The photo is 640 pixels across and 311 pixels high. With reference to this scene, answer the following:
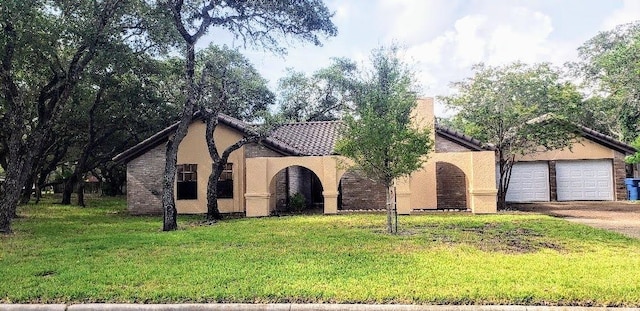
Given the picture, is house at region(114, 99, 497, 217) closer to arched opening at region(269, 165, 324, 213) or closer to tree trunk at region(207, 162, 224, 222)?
arched opening at region(269, 165, 324, 213)

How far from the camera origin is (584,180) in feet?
75.9

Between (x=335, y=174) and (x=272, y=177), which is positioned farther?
(x=272, y=177)

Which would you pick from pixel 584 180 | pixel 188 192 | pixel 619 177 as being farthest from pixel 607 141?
pixel 188 192

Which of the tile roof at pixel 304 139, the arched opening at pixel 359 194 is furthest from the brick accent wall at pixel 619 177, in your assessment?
the arched opening at pixel 359 194

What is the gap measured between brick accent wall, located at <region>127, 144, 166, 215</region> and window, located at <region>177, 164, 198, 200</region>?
0.82 m

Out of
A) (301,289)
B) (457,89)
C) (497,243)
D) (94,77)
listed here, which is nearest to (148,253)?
(301,289)

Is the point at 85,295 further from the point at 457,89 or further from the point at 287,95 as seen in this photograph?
the point at 287,95

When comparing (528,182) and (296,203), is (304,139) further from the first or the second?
(528,182)

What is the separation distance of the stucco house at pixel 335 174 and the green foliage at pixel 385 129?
5259mm

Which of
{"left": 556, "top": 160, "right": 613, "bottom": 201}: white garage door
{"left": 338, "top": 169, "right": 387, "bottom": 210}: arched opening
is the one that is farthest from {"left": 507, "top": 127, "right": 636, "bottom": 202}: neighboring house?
{"left": 338, "top": 169, "right": 387, "bottom": 210}: arched opening

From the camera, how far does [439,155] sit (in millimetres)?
17625

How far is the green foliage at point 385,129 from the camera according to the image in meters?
11.7

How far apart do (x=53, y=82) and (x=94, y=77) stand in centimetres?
368

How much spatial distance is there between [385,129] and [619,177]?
16.8 metres
